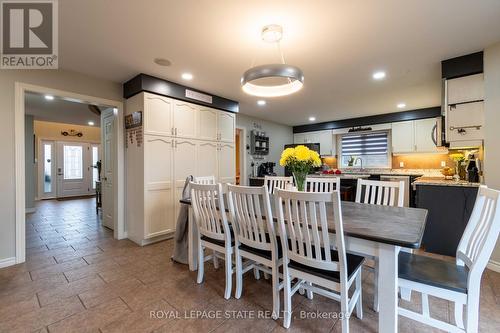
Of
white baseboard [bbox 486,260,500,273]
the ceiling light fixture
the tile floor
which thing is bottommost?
the tile floor

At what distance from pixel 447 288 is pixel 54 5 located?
3.35m

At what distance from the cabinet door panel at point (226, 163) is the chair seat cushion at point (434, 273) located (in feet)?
10.5

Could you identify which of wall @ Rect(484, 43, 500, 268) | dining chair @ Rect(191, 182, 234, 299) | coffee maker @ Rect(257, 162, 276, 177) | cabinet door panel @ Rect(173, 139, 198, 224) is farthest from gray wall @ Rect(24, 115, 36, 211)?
wall @ Rect(484, 43, 500, 268)

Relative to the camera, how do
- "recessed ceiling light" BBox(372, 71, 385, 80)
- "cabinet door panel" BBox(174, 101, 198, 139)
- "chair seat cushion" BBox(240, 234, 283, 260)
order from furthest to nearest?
"cabinet door panel" BBox(174, 101, 198, 139) < "recessed ceiling light" BBox(372, 71, 385, 80) < "chair seat cushion" BBox(240, 234, 283, 260)

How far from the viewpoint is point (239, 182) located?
583 cm

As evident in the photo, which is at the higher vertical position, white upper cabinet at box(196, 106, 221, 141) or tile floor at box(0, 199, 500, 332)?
white upper cabinet at box(196, 106, 221, 141)

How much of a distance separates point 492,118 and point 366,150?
3.89 metres

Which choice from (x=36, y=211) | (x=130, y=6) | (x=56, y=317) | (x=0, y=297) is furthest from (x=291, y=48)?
(x=36, y=211)

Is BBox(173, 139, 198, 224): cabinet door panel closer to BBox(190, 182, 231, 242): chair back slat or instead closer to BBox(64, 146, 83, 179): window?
BBox(190, 182, 231, 242): chair back slat

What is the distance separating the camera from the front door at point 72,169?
7773 mm

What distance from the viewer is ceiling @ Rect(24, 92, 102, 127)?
15.1ft

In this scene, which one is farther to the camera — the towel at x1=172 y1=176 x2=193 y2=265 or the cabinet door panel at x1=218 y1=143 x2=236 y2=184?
the cabinet door panel at x1=218 y1=143 x2=236 y2=184

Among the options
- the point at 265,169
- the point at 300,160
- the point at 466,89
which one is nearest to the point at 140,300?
the point at 300,160

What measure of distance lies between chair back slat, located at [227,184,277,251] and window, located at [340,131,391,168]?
18.0ft
